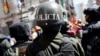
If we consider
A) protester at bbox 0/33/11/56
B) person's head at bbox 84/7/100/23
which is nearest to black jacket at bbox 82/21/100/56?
person's head at bbox 84/7/100/23

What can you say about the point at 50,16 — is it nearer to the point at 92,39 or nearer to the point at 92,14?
the point at 92,39

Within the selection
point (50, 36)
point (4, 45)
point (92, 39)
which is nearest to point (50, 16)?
point (50, 36)

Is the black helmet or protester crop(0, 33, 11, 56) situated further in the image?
protester crop(0, 33, 11, 56)

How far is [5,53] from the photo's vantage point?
5410 mm

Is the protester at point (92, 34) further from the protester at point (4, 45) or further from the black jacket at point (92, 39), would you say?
the protester at point (4, 45)

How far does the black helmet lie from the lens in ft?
10.9

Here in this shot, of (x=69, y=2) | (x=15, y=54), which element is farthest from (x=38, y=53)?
(x=69, y=2)

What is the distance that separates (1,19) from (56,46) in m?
20.3

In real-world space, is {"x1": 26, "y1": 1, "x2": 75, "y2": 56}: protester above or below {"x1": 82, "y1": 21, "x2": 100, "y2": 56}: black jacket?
above

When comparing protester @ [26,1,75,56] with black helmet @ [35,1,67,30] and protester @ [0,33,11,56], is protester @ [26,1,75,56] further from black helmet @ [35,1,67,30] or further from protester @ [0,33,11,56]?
protester @ [0,33,11,56]

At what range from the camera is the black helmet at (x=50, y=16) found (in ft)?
10.9

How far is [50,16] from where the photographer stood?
332 centimetres

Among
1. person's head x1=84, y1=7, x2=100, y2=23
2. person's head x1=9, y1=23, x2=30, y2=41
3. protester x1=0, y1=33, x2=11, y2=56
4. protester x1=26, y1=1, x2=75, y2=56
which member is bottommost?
protester x1=0, y1=33, x2=11, y2=56

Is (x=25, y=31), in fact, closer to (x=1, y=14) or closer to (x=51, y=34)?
(x=51, y=34)
